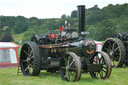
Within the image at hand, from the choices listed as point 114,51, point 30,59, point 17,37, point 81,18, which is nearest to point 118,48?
point 114,51

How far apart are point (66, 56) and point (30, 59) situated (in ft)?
5.96

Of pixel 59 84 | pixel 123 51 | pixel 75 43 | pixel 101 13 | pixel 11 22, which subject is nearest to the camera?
pixel 59 84

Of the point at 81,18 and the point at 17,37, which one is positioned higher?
the point at 81,18

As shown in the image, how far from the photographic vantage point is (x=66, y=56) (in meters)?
7.55

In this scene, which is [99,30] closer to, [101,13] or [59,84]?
[101,13]

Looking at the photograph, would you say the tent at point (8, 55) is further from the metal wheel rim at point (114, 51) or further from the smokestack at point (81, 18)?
the smokestack at point (81, 18)

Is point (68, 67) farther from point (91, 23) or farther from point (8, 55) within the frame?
point (91, 23)

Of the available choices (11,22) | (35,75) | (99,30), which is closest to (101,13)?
(99,30)

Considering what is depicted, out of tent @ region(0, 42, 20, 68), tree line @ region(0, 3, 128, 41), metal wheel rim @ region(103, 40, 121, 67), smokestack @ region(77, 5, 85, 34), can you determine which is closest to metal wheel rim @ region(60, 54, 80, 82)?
smokestack @ region(77, 5, 85, 34)

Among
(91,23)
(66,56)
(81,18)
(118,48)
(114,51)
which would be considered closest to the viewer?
(66,56)

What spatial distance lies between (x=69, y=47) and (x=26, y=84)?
6.33 ft

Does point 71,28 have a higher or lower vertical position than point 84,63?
higher

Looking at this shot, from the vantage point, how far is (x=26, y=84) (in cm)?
715

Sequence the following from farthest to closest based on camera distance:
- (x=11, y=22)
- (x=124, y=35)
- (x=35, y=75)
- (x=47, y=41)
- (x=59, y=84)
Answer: (x=11, y=22)
(x=124, y=35)
(x=47, y=41)
(x=35, y=75)
(x=59, y=84)
